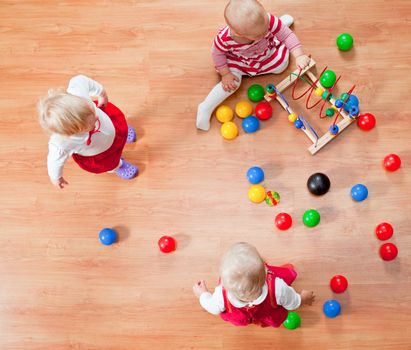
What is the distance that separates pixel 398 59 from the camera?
1498mm

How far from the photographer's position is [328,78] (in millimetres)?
1457

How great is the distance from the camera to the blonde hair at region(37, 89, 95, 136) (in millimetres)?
1019

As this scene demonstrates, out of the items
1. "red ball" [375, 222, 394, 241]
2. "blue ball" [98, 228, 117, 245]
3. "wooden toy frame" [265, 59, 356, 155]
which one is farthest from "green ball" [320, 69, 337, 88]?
"blue ball" [98, 228, 117, 245]

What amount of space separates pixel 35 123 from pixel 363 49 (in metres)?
1.17

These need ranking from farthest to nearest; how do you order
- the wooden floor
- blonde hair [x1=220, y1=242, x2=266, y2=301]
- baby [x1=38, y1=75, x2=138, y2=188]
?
1. the wooden floor
2. baby [x1=38, y1=75, x2=138, y2=188]
3. blonde hair [x1=220, y1=242, x2=266, y2=301]

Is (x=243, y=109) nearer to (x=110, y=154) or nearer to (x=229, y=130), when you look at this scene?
(x=229, y=130)

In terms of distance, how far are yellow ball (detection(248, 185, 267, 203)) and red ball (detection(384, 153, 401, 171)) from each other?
1.30ft

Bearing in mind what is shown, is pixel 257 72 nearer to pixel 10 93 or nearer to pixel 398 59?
pixel 398 59

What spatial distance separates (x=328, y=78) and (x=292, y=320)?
0.78 m

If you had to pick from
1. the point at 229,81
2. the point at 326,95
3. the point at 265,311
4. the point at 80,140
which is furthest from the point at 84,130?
the point at 326,95

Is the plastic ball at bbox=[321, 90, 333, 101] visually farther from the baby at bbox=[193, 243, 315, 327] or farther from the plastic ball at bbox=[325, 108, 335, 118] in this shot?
the baby at bbox=[193, 243, 315, 327]

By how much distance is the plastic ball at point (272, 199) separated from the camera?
4.57 ft

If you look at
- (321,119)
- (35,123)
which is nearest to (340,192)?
(321,119)

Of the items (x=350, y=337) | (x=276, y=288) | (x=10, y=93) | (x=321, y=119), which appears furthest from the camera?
(x=10, y=93)
